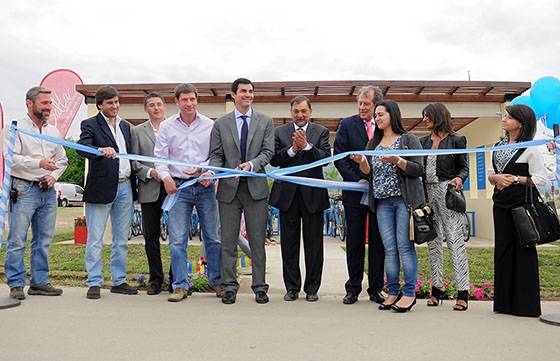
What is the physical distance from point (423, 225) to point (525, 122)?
53.2 inches

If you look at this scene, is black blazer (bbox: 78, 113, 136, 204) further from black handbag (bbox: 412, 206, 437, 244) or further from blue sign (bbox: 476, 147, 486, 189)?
blue sign (bbox: 476, 147, 486, 189)

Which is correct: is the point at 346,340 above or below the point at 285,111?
below

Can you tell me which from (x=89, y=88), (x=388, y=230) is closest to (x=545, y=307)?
(x=388, y=230)

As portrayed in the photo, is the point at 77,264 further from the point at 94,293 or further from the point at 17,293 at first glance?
the point at 94,293

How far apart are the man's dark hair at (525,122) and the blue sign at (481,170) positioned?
10.3m

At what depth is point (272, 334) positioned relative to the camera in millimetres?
4043

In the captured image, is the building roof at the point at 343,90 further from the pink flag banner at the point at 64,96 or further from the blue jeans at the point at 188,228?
the blue jeans at the point at 188,228

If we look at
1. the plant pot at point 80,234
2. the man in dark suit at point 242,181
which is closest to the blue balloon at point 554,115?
the man in dark suit at point 242,181

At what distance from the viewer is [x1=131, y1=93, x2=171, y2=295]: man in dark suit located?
5.92 metres

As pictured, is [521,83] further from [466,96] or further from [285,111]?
[285,111]

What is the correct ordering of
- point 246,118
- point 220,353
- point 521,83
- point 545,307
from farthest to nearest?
point 521,83 → point 246,118 → point 545,307 → point 220,353

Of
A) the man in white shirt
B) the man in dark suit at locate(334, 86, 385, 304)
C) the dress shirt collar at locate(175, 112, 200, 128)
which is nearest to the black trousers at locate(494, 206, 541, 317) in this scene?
the man in dark suit at locate(334, 86, 385, 304)

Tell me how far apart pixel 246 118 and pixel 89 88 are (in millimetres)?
9154

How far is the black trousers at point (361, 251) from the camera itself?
5.49 meters
